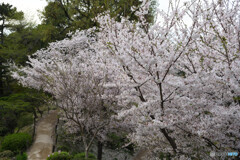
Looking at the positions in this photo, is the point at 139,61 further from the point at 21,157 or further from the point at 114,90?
the point at 21,157

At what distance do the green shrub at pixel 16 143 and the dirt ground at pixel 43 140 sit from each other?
0.37 metres

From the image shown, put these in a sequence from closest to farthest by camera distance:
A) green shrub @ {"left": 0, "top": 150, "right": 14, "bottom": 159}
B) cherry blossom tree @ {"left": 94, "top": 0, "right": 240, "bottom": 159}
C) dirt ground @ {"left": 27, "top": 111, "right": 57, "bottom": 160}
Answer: cherry blossom tree @ {"left": 94, "top": 0, "right": 240, "bottom": 159}
green shrub @ {"left": 0, "top": 150, "right": 14, "bottom": 159}
dirt ground @ {"left": 27, "top": 111, "right": 57, "bottom": 160}

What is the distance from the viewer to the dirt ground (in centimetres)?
884

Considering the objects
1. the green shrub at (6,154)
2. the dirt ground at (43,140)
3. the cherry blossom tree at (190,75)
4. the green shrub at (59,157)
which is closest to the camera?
the cherry blossom tree at (190,75)

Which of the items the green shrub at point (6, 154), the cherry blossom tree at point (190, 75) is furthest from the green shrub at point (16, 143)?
the cherry blossom tree at point (190, 75)

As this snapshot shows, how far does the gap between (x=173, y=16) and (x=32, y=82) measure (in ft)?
33.4

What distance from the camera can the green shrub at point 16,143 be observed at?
9055 millimetres

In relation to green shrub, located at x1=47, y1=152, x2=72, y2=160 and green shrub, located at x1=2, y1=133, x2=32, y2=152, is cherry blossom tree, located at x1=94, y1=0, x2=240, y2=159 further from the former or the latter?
green shrub, located at x1=2, y1=133, x2=32, y2=152

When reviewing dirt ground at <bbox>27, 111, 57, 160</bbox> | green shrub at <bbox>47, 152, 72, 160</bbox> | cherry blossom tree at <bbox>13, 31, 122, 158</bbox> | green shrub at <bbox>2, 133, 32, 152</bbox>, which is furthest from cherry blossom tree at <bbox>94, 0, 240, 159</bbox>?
green shrub at <bbox>2, 133, 32, 152</bbox>

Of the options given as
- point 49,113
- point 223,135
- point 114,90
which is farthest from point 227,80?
point 49,113

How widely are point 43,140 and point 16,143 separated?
1456mm

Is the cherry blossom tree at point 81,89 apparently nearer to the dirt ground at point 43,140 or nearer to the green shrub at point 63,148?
the green shrub at point 63,148

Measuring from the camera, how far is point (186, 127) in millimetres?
4441

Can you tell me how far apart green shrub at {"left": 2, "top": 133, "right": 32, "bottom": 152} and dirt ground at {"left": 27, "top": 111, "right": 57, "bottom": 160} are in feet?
1.20
